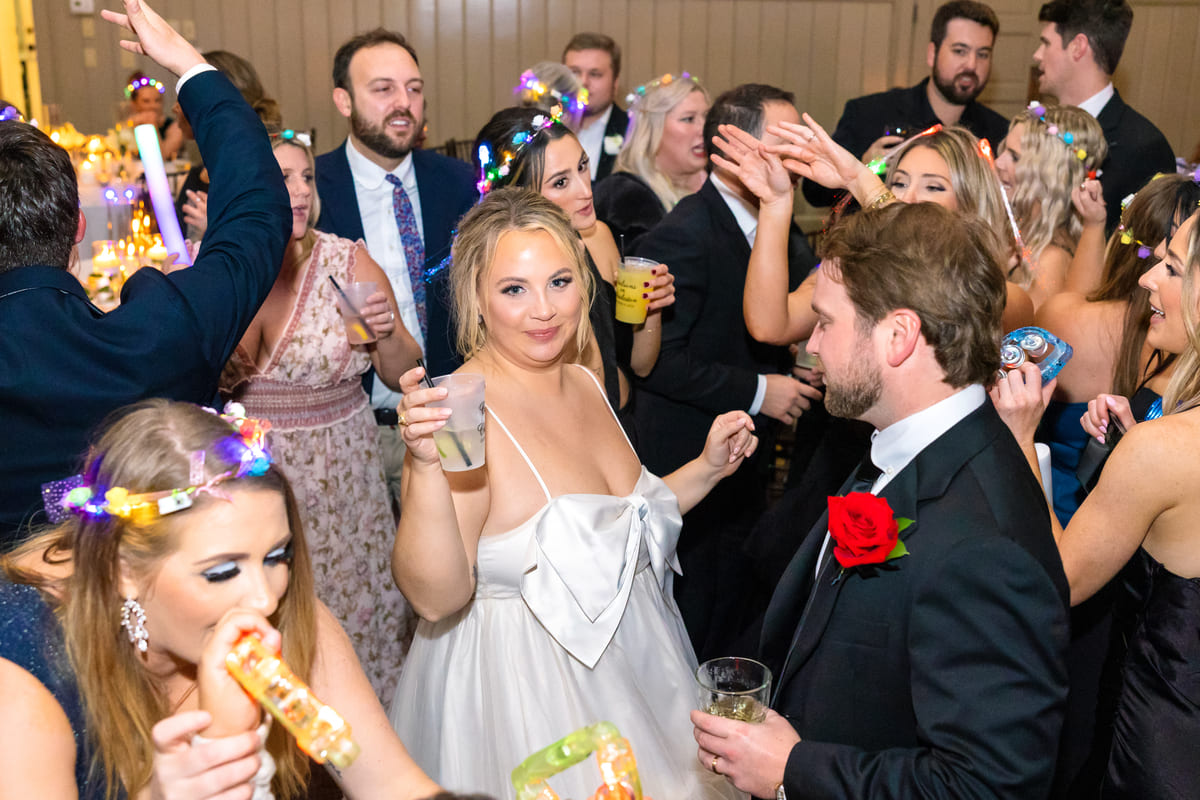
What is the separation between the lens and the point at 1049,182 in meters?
3.26

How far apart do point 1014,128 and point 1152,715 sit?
7.45 ft

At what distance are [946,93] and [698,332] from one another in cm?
275

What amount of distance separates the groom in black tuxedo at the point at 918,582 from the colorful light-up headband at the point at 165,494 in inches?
29.3

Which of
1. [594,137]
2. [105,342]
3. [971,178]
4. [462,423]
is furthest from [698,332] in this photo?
[594,137]

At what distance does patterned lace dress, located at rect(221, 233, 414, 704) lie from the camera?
278cm

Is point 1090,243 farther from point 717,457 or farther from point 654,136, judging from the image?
point 654,136

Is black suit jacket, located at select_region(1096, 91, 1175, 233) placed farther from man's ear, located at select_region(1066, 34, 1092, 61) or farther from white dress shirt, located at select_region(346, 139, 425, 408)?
white dress shirt, located at select_region(346, 139, 425, 408)

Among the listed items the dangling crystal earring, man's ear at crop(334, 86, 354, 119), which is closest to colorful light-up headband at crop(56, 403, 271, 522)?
the dangling crystal earring

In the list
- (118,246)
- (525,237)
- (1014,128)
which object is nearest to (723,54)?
(1014,128)

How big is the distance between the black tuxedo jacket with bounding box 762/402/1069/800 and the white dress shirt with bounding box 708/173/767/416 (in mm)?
1508

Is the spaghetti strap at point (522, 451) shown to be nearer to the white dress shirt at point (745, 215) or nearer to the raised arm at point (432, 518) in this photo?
the raised arm at point (432, 518)

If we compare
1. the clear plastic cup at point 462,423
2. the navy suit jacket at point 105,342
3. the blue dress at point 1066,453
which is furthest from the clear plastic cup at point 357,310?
the blue dress at point 1066,453

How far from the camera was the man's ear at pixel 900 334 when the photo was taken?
1489 millimetres

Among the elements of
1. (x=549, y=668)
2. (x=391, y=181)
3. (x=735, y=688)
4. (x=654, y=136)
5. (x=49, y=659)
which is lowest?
(x=549, y=668)
